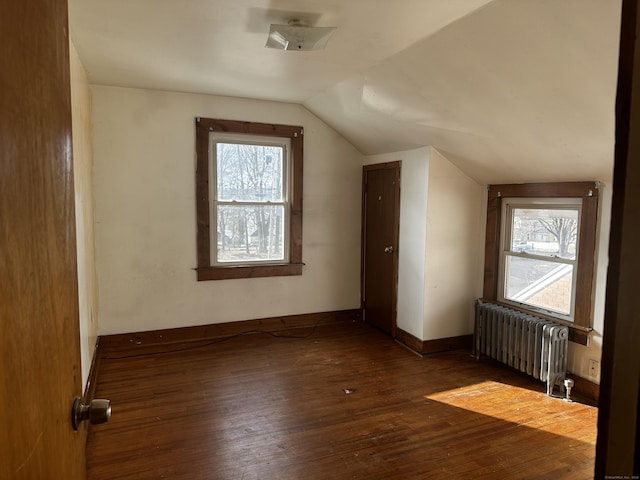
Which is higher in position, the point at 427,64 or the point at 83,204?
the point at 427,64

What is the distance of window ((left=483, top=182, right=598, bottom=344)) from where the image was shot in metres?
3.16

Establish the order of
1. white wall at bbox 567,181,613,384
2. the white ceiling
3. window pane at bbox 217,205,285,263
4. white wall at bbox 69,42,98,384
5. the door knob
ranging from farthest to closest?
window pane at bbox 217,205,285,263 → white wall at bbox 567,181,613,384 → white wall at bbox 69,42,98,384 → the white ceiling → the door knob

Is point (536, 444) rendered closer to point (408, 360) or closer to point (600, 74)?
point (408, 360)

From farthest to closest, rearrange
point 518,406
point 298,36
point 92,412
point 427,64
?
1. point 518,406
2. point 427,64
3. point 298,36
4. point 92,412

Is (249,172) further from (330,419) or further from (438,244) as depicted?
(330,419)

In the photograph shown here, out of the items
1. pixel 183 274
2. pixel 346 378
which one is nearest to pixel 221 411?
pixel 346 378

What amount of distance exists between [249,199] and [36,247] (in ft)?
12.3

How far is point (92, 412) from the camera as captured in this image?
1002 mm

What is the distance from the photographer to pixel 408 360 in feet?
12.7

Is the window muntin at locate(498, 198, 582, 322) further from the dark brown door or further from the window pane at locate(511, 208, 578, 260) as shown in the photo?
A: the dark brown door

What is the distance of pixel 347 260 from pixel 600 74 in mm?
3239

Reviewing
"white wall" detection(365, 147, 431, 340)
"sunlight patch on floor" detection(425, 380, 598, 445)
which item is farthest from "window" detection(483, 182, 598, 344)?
"white wall" detection(365, 147, 431, 340)

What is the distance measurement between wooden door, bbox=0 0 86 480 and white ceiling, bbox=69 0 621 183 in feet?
5.52

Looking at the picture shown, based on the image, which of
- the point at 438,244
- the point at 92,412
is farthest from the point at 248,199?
the point at 92,412
